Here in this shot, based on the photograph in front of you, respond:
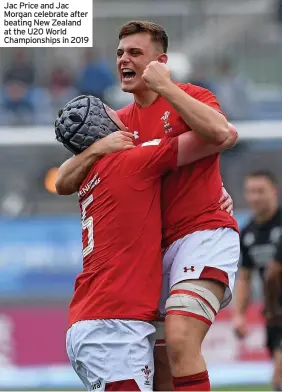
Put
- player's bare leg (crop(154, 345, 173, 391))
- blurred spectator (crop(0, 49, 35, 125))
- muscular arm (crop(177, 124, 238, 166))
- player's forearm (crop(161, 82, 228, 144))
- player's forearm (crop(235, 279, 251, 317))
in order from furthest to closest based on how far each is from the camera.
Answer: blurred spectator (crop(0, 49, 35, 125)) < player's forearm (crop(235, 279, 251, 317)) < player's bare leg (crop(154, 345, 173, 391)) < muscular arm (crop(177, 124, 238, 166)) < player's forearm (crop(161, 82, 228, 144))

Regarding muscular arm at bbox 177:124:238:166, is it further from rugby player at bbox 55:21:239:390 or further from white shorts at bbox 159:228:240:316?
white shorts at bbox 159:228:240:316

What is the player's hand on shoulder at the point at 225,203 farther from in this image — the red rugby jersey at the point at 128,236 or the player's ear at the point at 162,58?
the player's ear at the point at 162,58

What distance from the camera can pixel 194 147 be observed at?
5016mm

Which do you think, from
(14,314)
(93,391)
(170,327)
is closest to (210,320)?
(170,327)

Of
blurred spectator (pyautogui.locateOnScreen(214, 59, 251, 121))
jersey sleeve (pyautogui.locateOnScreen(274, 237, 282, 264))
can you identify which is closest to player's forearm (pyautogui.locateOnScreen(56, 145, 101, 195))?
jersey sleeve (pyautogui.locateOnScreen(274, 237, 282, 264))

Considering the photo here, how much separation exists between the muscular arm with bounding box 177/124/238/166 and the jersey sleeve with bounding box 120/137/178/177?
0.03 m

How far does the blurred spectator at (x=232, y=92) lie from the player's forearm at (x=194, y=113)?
7.77 meters

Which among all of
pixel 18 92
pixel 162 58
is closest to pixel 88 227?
pixel 162 58

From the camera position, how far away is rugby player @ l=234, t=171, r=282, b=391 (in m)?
8.73

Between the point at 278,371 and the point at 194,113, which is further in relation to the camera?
the point at 278,371

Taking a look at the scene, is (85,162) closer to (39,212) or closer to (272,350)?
(272,350)

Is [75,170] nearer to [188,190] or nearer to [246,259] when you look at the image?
[188,190]

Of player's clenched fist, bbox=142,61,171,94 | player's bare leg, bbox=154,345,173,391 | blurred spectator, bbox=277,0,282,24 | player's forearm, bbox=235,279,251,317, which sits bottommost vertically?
player's forearm, bbox=235,279,251,317

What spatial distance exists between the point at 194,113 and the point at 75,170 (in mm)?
721
